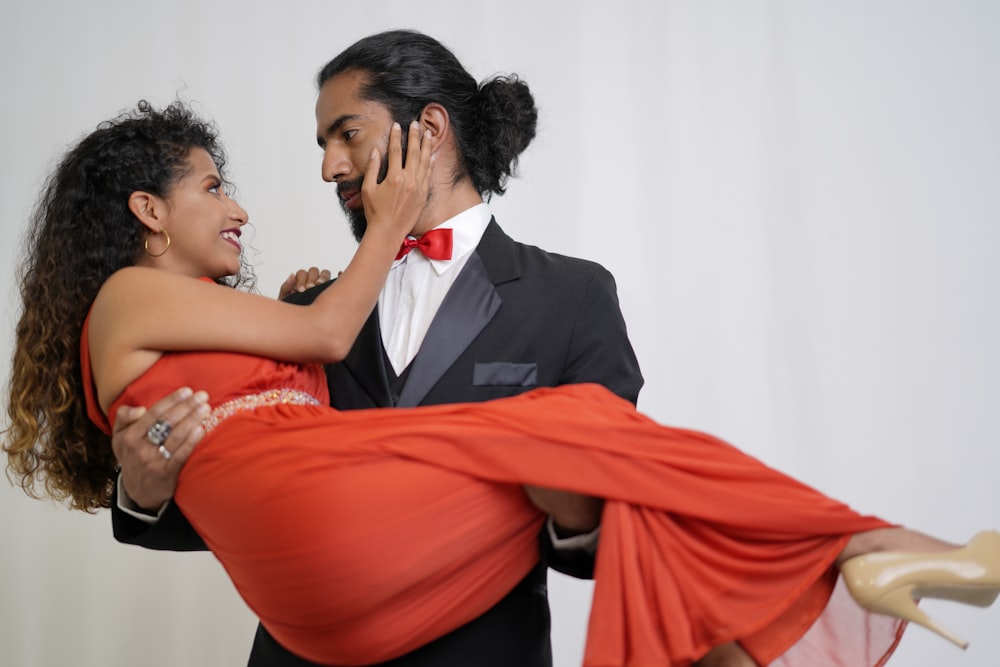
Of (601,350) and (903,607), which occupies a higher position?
(601,350)

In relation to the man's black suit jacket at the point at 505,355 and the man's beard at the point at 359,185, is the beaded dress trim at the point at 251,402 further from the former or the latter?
the man's beard at the point at 359,185

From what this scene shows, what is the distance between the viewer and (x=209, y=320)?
6.43ft

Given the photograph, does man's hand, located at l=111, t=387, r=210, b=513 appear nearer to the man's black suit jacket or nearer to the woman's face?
the man's black suit jacket

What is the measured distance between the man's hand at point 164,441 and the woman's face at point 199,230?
1.47 ft

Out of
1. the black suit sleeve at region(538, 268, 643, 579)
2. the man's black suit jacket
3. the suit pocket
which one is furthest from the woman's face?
the black suit sleeve at region(538, 268, 643, 579)

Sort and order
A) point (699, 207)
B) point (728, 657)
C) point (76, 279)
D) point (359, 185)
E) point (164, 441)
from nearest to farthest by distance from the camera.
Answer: point (728, 657) → point (164, 441) → point (76, 279) → point (359, 185) → point (699, 207)

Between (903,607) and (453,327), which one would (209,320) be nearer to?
(453,327)

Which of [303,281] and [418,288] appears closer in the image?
[418,288]

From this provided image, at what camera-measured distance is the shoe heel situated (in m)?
1.46

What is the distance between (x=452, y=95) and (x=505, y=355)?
0.76 meters

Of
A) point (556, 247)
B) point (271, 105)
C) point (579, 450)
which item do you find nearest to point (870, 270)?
point (556, 247)

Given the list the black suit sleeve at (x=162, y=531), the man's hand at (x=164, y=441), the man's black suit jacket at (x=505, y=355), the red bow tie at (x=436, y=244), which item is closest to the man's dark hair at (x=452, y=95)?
the red bow tie at (x=436, y=244)

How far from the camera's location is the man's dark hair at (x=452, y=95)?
8.09 feet

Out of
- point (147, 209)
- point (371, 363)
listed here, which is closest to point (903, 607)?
point (371, 363)
